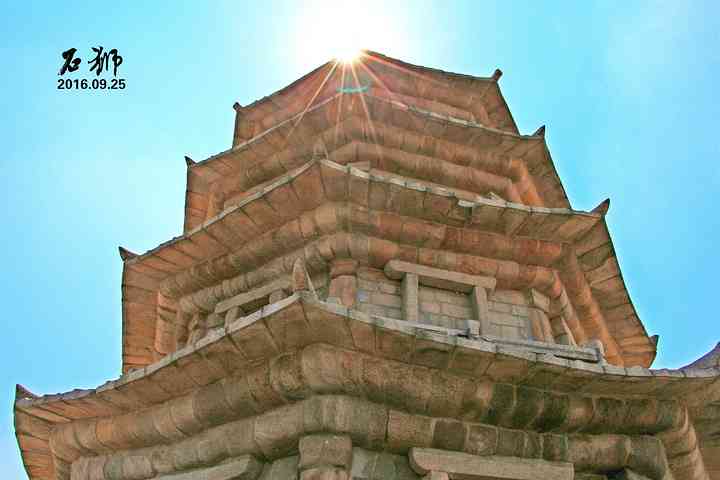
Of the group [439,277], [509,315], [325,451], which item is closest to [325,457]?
[325,451]

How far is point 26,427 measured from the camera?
7.98m

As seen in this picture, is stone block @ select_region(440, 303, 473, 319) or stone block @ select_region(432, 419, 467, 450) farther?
stone block @ select_region(440, 303, 473, 319)

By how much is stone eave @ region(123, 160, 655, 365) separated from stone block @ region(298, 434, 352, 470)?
Result: 163 inches

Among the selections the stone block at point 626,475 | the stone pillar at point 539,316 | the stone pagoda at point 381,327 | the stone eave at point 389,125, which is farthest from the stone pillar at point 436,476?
the stone eave at point 389,125

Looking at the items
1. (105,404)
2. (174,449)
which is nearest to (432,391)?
(174,449)

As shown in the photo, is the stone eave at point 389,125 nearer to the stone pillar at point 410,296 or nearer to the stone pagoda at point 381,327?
the stone pagoda at point 381,327

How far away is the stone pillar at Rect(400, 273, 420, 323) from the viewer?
325 inches

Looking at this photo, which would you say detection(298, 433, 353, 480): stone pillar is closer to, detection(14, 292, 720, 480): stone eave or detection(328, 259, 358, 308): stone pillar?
detection(14, 292, 720, 480): stone eave

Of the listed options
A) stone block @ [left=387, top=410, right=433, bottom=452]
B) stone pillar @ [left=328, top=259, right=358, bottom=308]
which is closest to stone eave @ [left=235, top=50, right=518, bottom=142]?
stone pillar @ [left=328, top=259, right=358, bottom=308]

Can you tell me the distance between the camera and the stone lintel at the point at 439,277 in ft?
29.0

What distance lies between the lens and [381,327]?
5.73 meters

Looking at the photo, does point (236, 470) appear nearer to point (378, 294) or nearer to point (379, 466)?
point (379, 466)

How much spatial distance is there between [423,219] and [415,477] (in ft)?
14.0

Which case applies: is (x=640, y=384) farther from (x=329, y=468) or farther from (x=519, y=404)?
(x=329, y=468)
